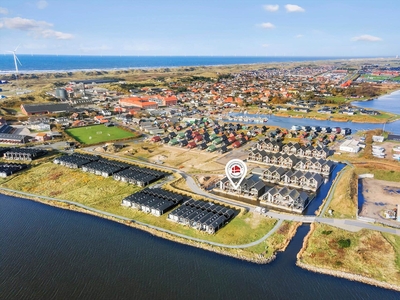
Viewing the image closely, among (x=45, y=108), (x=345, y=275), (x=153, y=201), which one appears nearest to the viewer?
(x=345, y=275)

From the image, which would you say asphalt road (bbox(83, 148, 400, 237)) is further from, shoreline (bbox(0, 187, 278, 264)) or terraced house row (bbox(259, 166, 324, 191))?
shoreline (bbox(0, 187, 278, 264))

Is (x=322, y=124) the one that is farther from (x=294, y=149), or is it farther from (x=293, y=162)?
(x=293, y=162)

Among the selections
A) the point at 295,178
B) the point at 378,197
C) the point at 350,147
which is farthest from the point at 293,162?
the point at 350,147

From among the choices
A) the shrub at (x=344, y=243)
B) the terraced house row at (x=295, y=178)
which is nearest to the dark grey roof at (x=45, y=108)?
the terraced house row at (x=295, y=178)

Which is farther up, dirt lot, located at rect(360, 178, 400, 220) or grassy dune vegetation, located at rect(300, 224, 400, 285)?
dirt lot, located at rect(360, 178, 400, 220)

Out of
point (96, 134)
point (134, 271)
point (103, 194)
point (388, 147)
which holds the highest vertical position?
point (96, 134)

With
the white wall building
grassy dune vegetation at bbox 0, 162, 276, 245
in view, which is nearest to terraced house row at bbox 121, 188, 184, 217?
grassy dune vegetation at bbox 0, 162, 276, 245
